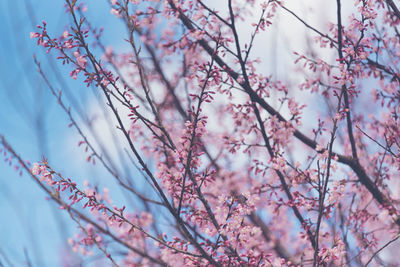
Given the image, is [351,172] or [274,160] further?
[351,172]

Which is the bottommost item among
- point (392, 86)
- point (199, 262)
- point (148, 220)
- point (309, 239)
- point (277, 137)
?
point (199, 262)

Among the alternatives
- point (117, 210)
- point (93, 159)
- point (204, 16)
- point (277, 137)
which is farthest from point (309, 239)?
point (204, 16)

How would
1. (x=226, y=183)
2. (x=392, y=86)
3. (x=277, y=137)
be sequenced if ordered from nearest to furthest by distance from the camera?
1. (x=277, y=137)
2. (x=392, y=86)
3. (x=226, y=183)

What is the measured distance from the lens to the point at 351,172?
541 centimetres

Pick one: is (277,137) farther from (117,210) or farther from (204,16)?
(117,210)

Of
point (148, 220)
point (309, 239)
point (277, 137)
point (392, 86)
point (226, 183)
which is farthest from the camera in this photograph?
point (226, 183)

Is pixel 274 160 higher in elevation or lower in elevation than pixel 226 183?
lower

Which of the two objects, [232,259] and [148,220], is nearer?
[232,259]

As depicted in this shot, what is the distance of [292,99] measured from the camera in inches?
190

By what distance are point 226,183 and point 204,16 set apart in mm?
3644

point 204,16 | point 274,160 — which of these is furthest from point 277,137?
point 204,16

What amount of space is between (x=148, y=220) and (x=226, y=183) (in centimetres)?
228

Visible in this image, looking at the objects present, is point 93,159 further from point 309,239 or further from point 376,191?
point 376,191

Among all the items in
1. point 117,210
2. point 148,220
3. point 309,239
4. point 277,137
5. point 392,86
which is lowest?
point 117,210
